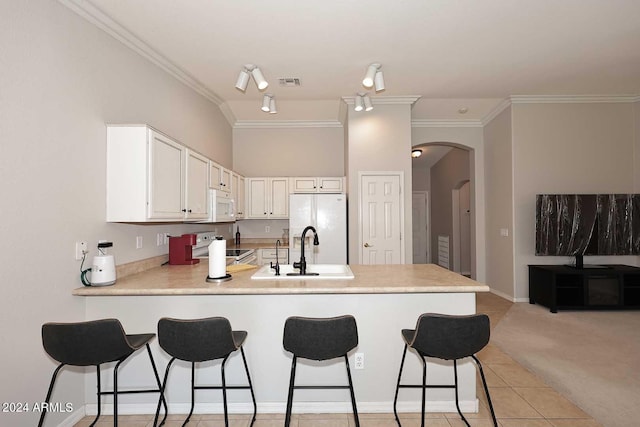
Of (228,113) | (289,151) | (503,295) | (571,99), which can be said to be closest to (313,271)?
(289,151)

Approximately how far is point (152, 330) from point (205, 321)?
789mm

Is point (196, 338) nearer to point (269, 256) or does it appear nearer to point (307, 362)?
point (307, 362)

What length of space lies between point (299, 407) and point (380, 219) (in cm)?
289

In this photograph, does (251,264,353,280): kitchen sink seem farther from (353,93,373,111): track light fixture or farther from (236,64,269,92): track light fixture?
(353,93,373,111): track light fixture

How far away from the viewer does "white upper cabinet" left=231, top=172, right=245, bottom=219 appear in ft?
14.3

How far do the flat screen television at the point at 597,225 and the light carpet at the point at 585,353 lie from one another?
0.87 m

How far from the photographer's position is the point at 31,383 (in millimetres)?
1788

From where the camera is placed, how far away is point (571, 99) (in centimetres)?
455

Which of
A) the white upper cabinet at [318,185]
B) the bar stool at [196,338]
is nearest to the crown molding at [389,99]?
the white upper cabinet at [318,185]

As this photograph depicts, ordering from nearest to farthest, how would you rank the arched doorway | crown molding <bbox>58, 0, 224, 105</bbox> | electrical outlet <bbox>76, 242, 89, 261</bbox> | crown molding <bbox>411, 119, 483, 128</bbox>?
1. electrical outlet <bbox>76, 242, 89, 261</bbox>
2. crown molding <bbox>58, 0, 224, 105</bbox>
3. crown molding <bbox>411, 119, 483, 128</bbox>
4. the arched doorway

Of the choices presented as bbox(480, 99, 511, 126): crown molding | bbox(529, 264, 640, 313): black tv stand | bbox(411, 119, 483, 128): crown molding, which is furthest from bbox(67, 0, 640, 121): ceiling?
bbox(529, 264, 640, 313): black tv stand

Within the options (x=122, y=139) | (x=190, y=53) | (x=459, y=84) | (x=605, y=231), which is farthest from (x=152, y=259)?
(x=605, y=231)

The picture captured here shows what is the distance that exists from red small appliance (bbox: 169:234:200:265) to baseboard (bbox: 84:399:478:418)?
125 cm

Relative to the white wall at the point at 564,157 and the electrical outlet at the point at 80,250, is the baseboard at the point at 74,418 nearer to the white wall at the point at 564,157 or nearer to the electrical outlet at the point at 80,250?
the electrical outlet at the point at 80,250
